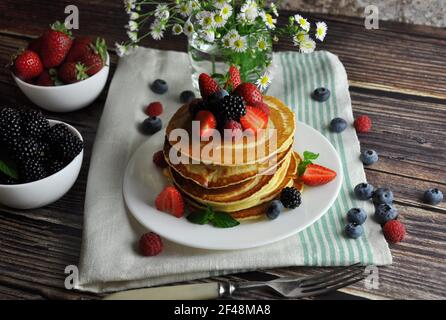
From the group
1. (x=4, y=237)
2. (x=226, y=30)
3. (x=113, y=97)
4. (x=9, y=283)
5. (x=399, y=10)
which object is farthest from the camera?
(x=399, y=10)

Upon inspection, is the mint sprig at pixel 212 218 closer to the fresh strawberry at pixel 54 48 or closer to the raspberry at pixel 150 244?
the raspberry at pixel 150 244

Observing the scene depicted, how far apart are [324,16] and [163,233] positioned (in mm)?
1519

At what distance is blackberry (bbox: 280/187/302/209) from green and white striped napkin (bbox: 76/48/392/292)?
0.08 m

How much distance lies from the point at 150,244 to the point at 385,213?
65 centimetres

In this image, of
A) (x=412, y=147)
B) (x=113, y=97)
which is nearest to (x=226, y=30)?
(x=113, y=97)

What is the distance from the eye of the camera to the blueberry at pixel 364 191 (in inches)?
70.5

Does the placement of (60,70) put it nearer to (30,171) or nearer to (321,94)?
(30,171)

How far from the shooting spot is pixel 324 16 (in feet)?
9.09

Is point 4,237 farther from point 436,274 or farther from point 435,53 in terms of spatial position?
point 435,53

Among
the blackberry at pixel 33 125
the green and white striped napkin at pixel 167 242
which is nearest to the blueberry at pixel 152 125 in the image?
the green and white striped napkin at pixel 167 242

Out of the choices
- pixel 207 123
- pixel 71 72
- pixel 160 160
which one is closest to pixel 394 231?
pixel 207 123

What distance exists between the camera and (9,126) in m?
1.73

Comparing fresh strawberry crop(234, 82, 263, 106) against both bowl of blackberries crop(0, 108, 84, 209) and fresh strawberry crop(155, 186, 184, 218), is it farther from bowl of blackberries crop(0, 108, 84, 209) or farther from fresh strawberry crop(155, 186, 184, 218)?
bowl of blackberries crop(0, 108, 84, 209)

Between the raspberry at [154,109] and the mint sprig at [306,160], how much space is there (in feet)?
1.87
